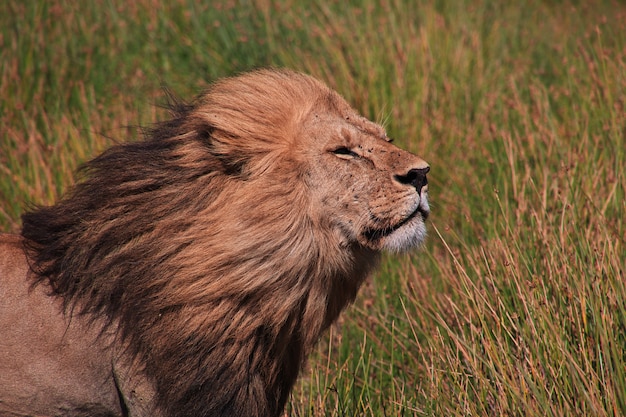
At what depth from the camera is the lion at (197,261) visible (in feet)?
11.0

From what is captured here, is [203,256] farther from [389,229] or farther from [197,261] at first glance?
[389,229]

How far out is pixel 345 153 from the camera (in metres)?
3.56

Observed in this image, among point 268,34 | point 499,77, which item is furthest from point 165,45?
point 499,77

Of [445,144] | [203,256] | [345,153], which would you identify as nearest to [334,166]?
[345,153]

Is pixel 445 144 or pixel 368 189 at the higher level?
pixel 368 189

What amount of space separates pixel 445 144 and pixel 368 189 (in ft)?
10.6

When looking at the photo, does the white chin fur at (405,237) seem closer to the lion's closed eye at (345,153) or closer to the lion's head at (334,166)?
the lion's head at (334,166)

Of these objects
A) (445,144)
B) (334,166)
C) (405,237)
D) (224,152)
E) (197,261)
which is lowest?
(445,144)

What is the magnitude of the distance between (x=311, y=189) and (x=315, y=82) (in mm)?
621

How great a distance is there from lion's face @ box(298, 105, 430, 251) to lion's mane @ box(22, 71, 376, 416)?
8 cm

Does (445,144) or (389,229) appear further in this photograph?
(445,144)

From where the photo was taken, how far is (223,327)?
340 cm

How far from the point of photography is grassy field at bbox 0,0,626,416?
11.1ft

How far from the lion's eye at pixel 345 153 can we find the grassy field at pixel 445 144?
1.99ft
